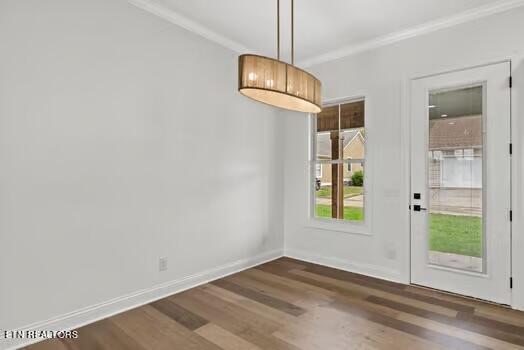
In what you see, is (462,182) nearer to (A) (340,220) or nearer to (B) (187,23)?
(A) (340,220)

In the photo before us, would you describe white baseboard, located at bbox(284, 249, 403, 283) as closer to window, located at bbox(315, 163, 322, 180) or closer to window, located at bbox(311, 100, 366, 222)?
window, located at bbox(311, 100, 366, 222)

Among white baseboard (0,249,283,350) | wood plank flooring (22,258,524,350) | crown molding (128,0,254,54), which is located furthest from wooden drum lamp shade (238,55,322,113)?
white baseboard (0,249,283,350)

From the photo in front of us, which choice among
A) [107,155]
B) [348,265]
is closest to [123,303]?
[107,155]

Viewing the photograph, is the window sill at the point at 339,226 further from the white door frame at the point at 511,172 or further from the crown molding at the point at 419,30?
the crown molding at the point at 419,30

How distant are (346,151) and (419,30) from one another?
1605 millimetres

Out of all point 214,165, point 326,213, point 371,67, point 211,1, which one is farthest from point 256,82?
point 326,213

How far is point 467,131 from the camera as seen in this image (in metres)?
3.13

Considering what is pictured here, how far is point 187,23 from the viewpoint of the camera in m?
3.26

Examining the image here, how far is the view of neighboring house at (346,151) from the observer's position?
3.95m

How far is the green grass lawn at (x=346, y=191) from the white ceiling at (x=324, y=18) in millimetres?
1798

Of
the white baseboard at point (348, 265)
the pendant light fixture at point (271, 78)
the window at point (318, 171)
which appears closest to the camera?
the pendant light fixture at point (271, 78)

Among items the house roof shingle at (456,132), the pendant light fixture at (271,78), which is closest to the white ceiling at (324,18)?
the house roof shingle at (456,132)

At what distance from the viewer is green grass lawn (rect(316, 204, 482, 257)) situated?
3094mm

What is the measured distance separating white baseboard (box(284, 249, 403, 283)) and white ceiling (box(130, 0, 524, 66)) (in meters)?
2.75
